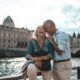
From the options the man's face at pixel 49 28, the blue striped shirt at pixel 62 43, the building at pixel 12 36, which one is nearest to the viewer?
the man's face at pixel 49 28

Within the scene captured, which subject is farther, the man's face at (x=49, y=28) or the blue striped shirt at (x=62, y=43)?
the blue striped shirt at (x=62, y=43)

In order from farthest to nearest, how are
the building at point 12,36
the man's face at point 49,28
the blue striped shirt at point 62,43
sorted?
the building at point 12,36
the blue striped shirt at point 62,43
the man's face at point 49,28

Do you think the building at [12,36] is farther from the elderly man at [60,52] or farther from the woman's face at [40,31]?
the woman's face at [40,31]

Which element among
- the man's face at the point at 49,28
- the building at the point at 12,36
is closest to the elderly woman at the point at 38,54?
the man's face at the point at 49,28

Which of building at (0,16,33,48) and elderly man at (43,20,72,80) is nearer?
elderly man at (43,20,72,80)

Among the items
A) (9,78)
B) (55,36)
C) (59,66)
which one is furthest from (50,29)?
(9,78)

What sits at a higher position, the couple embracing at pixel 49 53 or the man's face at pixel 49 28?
the man's face at pixel 49 28

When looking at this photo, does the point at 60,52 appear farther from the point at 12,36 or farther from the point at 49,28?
the point at 12,36

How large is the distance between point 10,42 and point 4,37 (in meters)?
2.18

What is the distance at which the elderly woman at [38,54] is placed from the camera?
13.5 ft

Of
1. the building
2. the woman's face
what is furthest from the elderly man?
the building

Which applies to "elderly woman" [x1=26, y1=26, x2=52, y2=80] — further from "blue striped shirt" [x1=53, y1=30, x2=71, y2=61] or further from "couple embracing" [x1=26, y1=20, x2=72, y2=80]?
"blue striped shirt" [x1=53, y1=30, x2=71, y2=61]

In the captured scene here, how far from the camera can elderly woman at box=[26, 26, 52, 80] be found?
4.11m

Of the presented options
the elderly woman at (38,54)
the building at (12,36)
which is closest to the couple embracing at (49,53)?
the elderly woman at (38,54)
